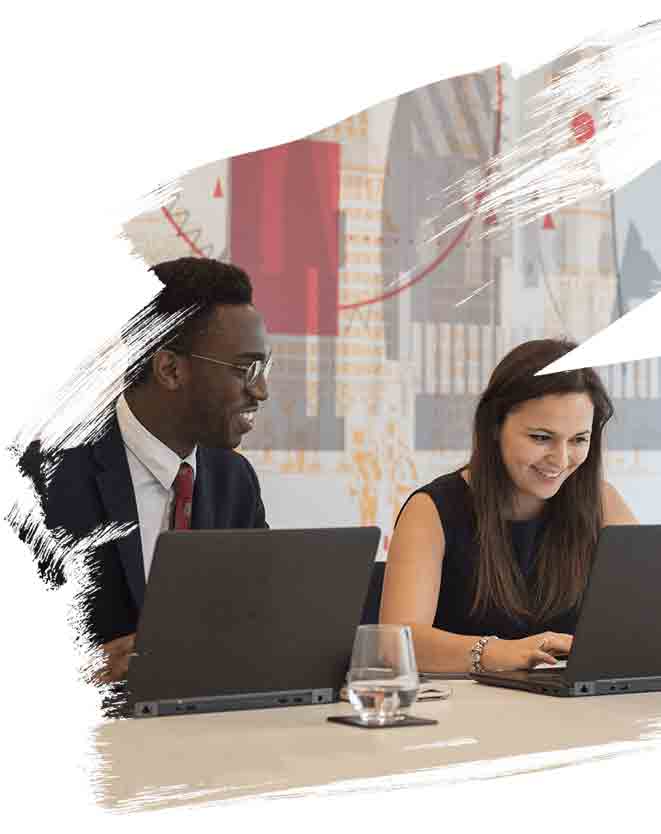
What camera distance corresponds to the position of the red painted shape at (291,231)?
12.2 ft

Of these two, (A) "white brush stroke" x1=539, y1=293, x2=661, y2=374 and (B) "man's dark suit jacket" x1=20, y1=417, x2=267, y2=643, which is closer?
(B) "man's dark suit jacket" x1=20, y1=417, x2=267, y2=643

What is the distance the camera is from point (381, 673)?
1.78 metres

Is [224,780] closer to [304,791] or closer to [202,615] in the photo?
[304,791]

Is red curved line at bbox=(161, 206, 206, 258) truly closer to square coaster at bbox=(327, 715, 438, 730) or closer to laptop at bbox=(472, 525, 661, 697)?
laptop at bbox=(472, 525, 661, 697)

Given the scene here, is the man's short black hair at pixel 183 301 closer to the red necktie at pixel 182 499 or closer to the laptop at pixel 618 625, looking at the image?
the red necktie at pixel 182 499

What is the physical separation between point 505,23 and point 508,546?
1378 mm

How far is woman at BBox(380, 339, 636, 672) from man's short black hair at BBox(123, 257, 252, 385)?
25.1 inches

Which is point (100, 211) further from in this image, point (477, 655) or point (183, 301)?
point (477, 655)

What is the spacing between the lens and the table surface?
1438mm

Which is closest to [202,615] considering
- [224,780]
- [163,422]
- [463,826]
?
[224,780]

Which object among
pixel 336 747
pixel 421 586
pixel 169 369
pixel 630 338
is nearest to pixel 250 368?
pixel 169 369

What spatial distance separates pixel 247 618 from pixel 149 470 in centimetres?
92

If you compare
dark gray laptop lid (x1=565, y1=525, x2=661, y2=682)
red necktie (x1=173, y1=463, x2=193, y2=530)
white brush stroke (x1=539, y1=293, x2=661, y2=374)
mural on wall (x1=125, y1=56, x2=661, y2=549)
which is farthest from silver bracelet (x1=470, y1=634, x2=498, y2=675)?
white brush stroke (x1=539, y1=293, x2=661, y2=374)

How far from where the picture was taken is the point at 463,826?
1.42 meters
